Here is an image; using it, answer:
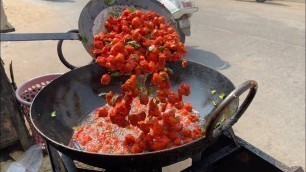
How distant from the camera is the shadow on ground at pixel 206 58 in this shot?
674cm

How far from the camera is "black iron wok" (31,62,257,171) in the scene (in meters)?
1.65

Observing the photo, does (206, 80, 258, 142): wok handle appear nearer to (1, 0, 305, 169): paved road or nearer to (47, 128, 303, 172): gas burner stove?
(47, 128, 303, 172): gas burner stove

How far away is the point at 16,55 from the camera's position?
26.4ft

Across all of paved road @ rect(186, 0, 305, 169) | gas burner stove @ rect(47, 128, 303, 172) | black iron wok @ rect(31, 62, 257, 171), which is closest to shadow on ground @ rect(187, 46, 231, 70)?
paved road @ rect(186, 0, 305, 169)

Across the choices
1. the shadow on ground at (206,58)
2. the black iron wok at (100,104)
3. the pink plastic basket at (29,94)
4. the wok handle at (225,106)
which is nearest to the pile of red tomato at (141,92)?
the black iron wok at (100,104)

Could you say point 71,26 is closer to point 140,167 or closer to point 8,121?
point 8,121

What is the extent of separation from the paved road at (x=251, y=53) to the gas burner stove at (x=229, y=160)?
181 cm

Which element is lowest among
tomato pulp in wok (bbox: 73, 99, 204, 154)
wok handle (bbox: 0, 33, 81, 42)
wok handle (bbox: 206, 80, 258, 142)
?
tomato pulp in wok (bbox: 73, 99, 204, 154)

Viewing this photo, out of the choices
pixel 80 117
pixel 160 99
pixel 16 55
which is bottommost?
pixel 16 55

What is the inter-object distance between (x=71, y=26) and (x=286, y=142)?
7688 mm

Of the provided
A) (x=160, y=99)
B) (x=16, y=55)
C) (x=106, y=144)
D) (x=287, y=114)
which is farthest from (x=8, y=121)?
(x=16, y=55)

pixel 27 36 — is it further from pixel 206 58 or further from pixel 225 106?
pixel 206 58

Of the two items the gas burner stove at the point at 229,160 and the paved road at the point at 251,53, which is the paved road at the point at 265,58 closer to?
the paved road at the point at 251,53

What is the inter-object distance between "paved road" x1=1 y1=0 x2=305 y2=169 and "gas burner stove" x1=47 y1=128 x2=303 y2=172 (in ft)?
5.92
